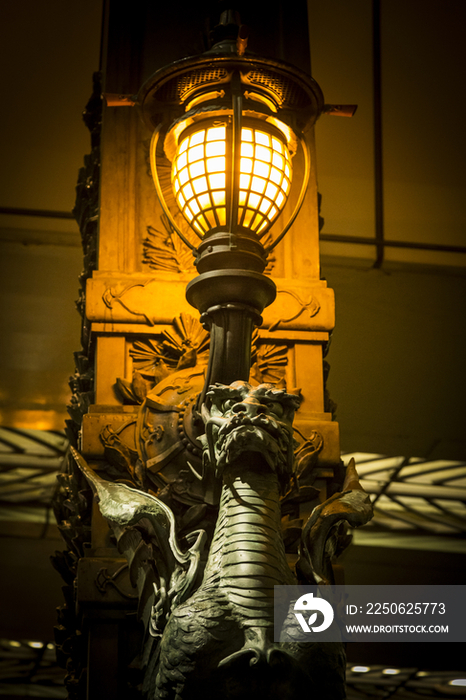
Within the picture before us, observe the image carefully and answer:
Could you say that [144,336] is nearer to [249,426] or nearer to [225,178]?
[225,178]

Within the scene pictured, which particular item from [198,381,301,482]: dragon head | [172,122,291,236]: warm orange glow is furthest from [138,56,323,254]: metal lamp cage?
[198,381,301,482]: dragon head

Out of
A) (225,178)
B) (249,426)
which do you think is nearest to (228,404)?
(249,426)

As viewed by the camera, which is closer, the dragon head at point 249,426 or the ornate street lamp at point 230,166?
the dragon head at point 249,426

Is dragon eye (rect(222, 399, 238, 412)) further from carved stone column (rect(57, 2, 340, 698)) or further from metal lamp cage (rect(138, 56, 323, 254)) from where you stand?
metal lamp cage (rect(138, 56, 323, 254))

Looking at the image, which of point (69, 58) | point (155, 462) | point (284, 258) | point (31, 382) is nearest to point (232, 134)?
point (284, 258)

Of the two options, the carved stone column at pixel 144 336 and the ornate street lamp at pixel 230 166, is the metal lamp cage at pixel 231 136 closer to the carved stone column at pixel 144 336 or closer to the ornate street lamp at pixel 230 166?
the ornate street lamp at pixel 230 166

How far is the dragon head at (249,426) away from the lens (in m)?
3.05

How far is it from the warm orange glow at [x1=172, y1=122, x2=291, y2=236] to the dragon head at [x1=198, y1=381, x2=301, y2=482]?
0.66 m

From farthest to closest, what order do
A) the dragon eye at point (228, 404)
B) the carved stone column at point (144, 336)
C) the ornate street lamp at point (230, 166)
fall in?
the carved stone column at point (144, 336), the ornate street lamp at point (230, 166), the dragon eye at point (228, 404)

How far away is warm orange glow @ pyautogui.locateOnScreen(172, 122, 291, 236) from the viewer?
11.2 feet

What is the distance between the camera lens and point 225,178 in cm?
337

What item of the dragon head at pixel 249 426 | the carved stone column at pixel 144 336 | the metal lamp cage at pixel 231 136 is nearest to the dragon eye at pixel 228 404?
the dragon head at pixel 249 426

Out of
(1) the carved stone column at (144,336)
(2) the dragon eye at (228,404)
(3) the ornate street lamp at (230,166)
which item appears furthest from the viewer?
(1) the carved stone column at (144,336)

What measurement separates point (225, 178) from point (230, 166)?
1.9 inches
